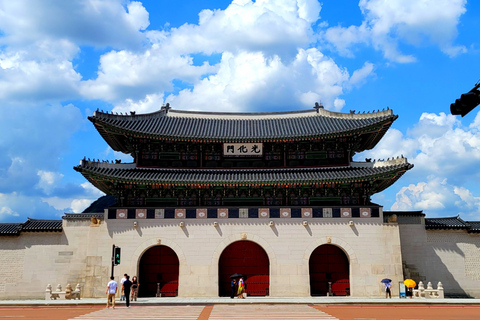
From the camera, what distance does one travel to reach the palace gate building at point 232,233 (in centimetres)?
3088

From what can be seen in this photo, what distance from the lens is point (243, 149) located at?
113 ft

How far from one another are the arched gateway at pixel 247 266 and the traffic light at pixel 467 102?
23.6m

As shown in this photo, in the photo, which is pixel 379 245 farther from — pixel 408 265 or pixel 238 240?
pixel 238 240

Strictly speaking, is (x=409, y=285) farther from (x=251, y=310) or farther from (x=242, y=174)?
(x=242, y=174)

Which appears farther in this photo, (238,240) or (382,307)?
(238,240)

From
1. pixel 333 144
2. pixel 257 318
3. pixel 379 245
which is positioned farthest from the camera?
pixel 333 144

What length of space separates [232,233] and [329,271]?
731cm

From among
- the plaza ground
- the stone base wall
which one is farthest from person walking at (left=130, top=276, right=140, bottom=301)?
the stone base wall

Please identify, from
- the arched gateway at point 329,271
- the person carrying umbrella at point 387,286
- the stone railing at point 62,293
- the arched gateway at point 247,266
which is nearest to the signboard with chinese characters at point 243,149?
the arched gateway at point 247,266

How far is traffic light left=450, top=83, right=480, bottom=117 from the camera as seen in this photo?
9539 millimetres

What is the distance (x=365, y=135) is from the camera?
34.5 metres

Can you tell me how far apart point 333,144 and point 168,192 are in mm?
12775

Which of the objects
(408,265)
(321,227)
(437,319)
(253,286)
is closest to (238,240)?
(253,286)

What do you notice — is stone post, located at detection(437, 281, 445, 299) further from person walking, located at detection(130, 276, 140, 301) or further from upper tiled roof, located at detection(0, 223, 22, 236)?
upper tiled roof, located at detection(0, 223, 22, 236)
